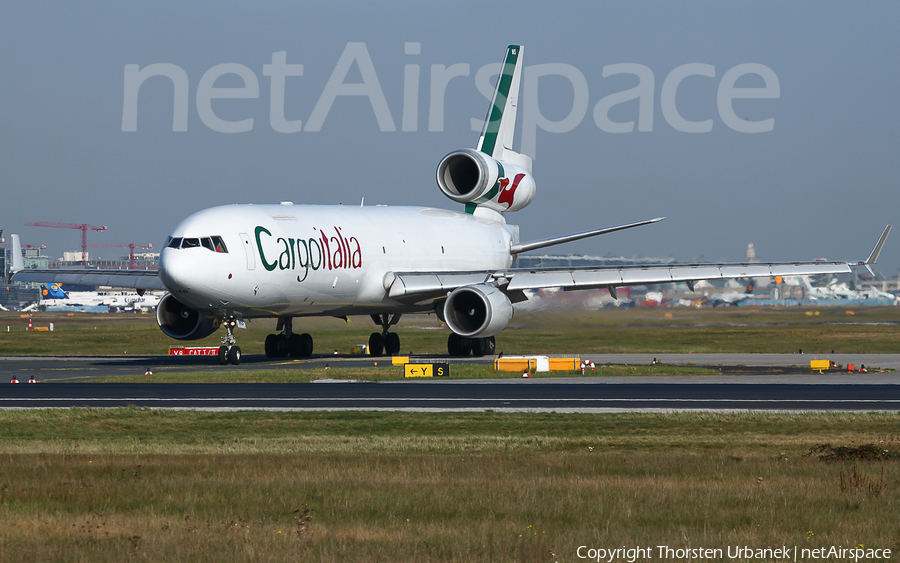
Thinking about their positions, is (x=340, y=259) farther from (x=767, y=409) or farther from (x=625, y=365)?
(x=767, y=409)

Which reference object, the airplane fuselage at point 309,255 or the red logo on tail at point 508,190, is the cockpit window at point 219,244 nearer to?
the airplane fuselage at point 309,255

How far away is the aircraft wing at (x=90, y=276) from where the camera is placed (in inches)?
1721

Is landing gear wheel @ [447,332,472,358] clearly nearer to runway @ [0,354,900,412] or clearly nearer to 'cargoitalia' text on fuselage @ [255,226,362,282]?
'cargoitalia' text on fuselage @ [255,226,362,282]

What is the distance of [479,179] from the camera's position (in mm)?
48344

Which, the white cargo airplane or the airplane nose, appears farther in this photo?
the white cargo airplane

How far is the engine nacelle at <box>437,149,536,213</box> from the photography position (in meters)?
48.0

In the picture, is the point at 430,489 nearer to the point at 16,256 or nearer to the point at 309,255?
the point at 309,255

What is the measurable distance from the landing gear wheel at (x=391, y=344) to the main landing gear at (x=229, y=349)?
9.12 metres

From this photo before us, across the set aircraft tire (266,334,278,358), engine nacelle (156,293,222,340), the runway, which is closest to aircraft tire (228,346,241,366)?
engine nacelle (156,293,222,340)

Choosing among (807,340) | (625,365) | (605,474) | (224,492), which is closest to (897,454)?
(605,474)

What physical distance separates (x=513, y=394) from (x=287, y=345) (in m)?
18.5

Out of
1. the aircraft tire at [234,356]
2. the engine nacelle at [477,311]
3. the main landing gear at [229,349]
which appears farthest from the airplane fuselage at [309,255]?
the engine nacelle at [477,311]
